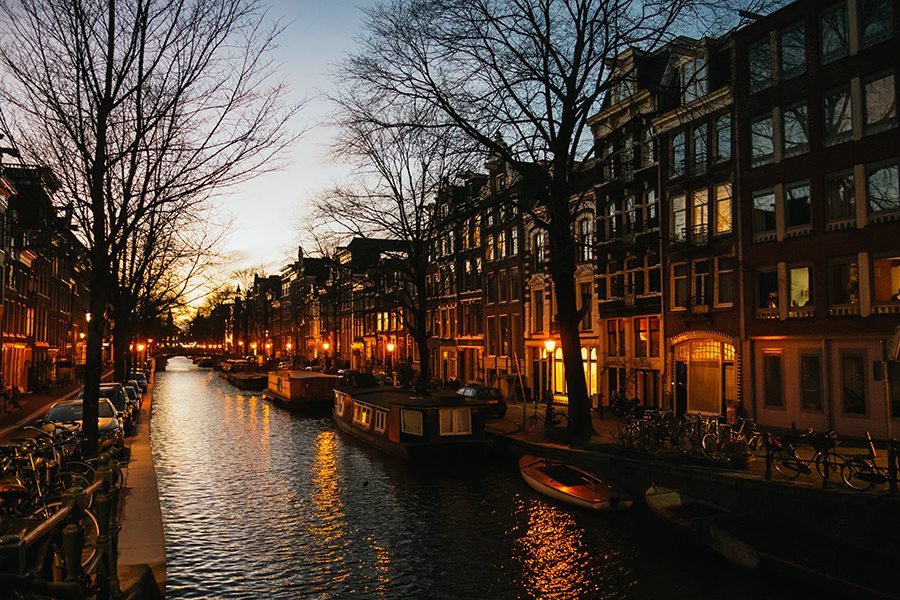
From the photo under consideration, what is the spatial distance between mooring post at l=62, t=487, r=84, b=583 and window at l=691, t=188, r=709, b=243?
31159mm

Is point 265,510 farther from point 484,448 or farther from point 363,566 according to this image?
point 484,448

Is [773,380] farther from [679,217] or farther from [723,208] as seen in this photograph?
[679,217]

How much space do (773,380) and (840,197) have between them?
7894 mm

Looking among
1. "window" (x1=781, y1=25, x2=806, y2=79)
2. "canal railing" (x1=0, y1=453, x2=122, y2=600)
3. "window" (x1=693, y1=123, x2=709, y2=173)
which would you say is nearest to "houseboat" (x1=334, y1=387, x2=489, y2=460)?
"window" (x1=693, y1=123, x2=709, y2=173)

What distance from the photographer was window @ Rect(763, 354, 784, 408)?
98.9 feet

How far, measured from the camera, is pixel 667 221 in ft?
119

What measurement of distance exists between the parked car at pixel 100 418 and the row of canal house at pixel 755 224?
1445 centimetres

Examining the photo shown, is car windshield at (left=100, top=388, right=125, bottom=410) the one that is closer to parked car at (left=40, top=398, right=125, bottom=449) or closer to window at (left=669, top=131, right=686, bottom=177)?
parked car at (left=40, top=398, right=125, bottom=449)

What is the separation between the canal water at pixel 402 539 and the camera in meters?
15.0

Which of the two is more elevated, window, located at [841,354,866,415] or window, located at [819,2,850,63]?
window, located at [819,2,850,63]

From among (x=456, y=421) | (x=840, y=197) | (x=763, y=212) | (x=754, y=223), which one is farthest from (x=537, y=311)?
(x=840, y=197)

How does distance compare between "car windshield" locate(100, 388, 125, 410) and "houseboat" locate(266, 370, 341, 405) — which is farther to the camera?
"houseboat" locate(266, 370, 341, 405)

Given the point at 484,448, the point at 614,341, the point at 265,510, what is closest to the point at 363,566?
the point at 265,510

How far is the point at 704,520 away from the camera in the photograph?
664 inches
